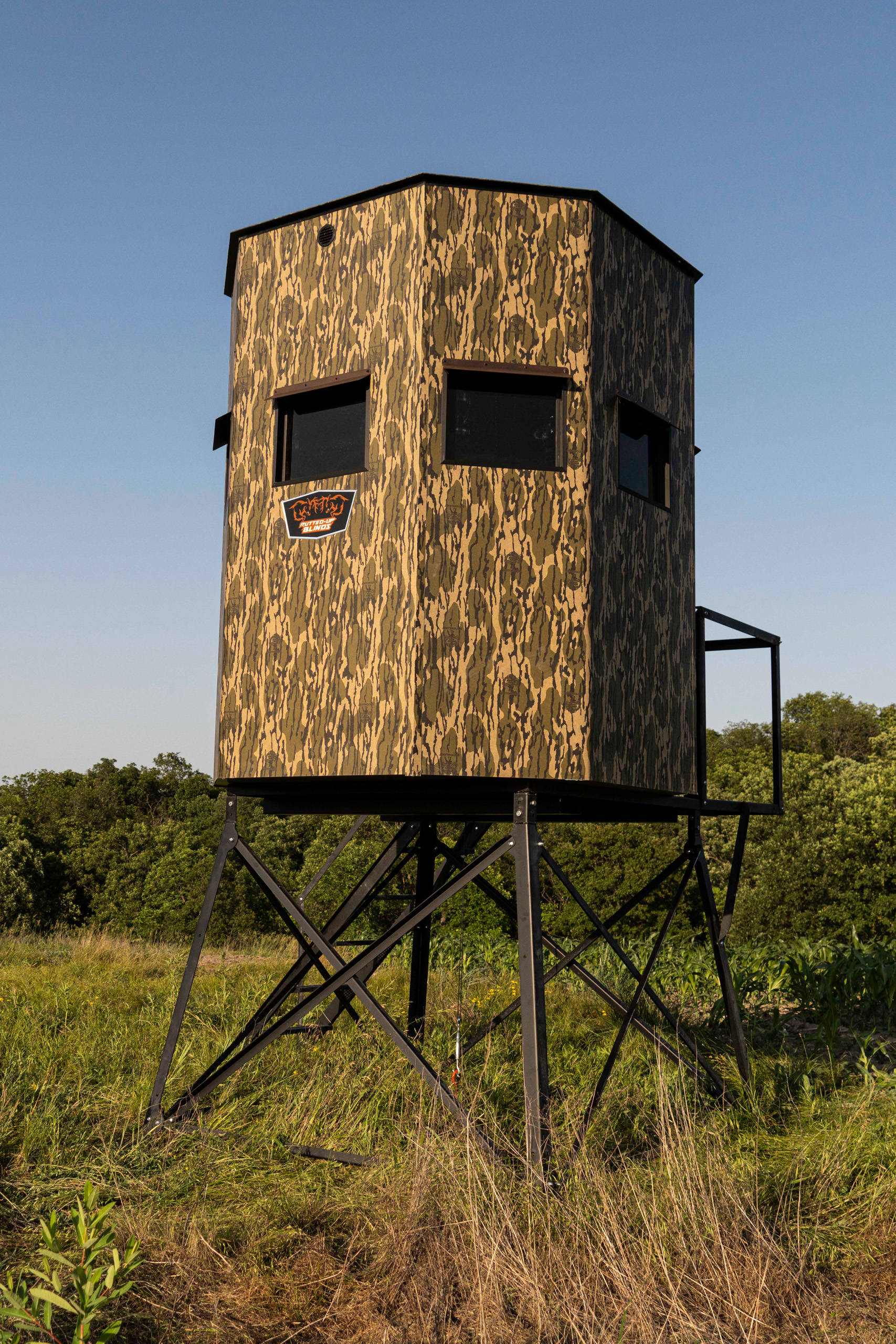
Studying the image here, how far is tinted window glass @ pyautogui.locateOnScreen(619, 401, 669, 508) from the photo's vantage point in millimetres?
7434

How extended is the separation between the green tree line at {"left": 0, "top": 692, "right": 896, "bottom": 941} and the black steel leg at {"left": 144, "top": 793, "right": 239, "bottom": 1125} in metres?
11.3

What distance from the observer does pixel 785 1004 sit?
12609 millimetres

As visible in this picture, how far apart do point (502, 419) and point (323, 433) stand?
125 cm

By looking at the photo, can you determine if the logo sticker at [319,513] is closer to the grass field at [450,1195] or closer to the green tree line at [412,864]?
the grass field at [450,1195]

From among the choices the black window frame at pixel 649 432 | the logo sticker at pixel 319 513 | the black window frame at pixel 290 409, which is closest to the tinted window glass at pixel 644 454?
the black window frame at pixel 649 432

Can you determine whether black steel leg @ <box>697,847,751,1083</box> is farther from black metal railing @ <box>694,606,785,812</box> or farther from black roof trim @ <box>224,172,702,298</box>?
black roof trim @ <box>224,172,702,298</box>

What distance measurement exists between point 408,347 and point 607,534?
1.74 metres

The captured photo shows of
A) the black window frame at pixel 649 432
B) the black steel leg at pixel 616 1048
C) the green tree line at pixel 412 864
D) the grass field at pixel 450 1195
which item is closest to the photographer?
the grass field at pixel 450 1195

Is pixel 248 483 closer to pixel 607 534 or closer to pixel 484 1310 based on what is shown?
pixel 607 534

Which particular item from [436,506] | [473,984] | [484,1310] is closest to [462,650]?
[436,506]

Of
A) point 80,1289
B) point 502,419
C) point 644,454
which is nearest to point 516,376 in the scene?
point 502,419

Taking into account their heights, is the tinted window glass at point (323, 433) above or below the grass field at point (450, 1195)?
above

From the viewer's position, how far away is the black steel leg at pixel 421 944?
9.01 metres

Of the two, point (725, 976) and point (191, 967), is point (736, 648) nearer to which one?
point (725, 976)
